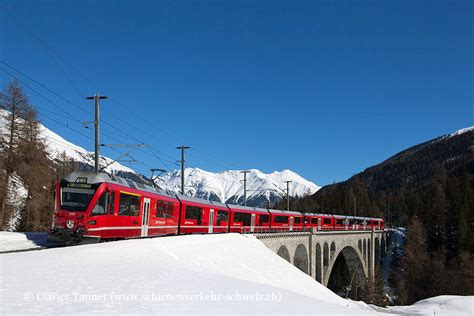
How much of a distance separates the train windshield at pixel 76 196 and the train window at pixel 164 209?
628 centimetres

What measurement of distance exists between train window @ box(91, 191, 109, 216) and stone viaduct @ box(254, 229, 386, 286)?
63.7ft

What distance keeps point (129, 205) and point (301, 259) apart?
34.0 meters

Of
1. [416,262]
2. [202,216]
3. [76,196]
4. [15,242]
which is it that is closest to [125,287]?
[76,196]

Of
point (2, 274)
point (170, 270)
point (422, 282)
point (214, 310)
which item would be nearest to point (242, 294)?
point (214, 310)

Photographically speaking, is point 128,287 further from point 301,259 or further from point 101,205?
point 301,259

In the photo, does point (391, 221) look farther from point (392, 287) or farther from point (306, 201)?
point (392, 287)

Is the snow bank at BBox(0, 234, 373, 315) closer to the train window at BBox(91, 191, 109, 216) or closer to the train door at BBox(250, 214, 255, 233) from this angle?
the train window at BBox(91, 191, 109, 216)

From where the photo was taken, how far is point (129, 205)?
1984cm

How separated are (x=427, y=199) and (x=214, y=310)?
11003 centimetres

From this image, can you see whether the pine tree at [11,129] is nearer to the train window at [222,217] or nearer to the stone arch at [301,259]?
the train window at [222,217]

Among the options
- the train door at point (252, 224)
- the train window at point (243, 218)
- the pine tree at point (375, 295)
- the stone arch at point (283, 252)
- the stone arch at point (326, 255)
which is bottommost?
the pine tree at point (375, 295)

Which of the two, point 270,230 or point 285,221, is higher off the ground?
point 285,221

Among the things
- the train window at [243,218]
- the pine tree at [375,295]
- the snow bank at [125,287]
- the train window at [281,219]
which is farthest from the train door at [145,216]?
Result: the pine tree at [375,295]

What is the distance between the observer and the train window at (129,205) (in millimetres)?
19109
